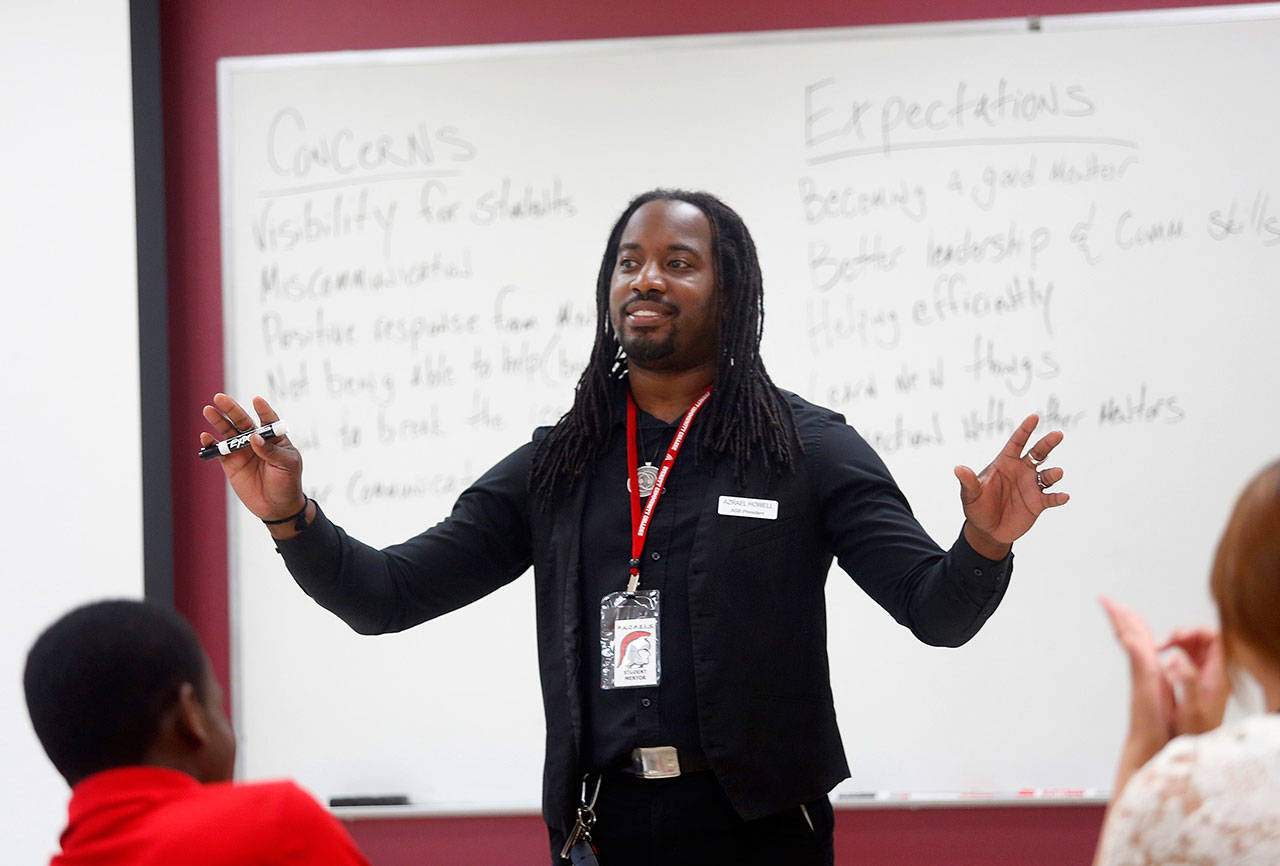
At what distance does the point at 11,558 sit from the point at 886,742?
2.28m

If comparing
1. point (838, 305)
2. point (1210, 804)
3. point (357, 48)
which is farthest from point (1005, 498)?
point (357, 48)

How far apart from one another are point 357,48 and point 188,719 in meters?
2.31

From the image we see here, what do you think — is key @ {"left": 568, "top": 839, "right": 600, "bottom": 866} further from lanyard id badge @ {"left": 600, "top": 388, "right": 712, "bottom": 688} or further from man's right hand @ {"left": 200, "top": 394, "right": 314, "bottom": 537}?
man's right hand @ {"left": 200, "top": 394, "right": 314, "bottom": 537}

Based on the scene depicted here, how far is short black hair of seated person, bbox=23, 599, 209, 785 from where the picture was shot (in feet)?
4.25

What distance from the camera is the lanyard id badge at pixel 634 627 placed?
1873 millimetres

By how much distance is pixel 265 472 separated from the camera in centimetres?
197

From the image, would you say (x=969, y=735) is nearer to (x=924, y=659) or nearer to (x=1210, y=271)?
(x=924, y=659)

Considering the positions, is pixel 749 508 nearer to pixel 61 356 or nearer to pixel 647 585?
pixel 647 585

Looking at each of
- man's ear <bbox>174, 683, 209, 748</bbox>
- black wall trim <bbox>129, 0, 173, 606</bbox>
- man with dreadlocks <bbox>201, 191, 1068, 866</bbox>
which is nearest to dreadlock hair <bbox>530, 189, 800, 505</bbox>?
man with dreadlocks <bbox>201, 191, 1068, 866</bbox>

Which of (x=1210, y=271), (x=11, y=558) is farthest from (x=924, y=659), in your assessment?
(x=11, y=558)

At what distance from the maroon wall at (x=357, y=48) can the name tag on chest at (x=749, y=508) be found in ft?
4.68

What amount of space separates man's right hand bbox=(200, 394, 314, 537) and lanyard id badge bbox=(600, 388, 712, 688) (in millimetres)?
520

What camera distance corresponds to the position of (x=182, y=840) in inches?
48.1

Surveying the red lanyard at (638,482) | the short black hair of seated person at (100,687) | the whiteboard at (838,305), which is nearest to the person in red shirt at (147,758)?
the short black hair of seated person at (100,687)
